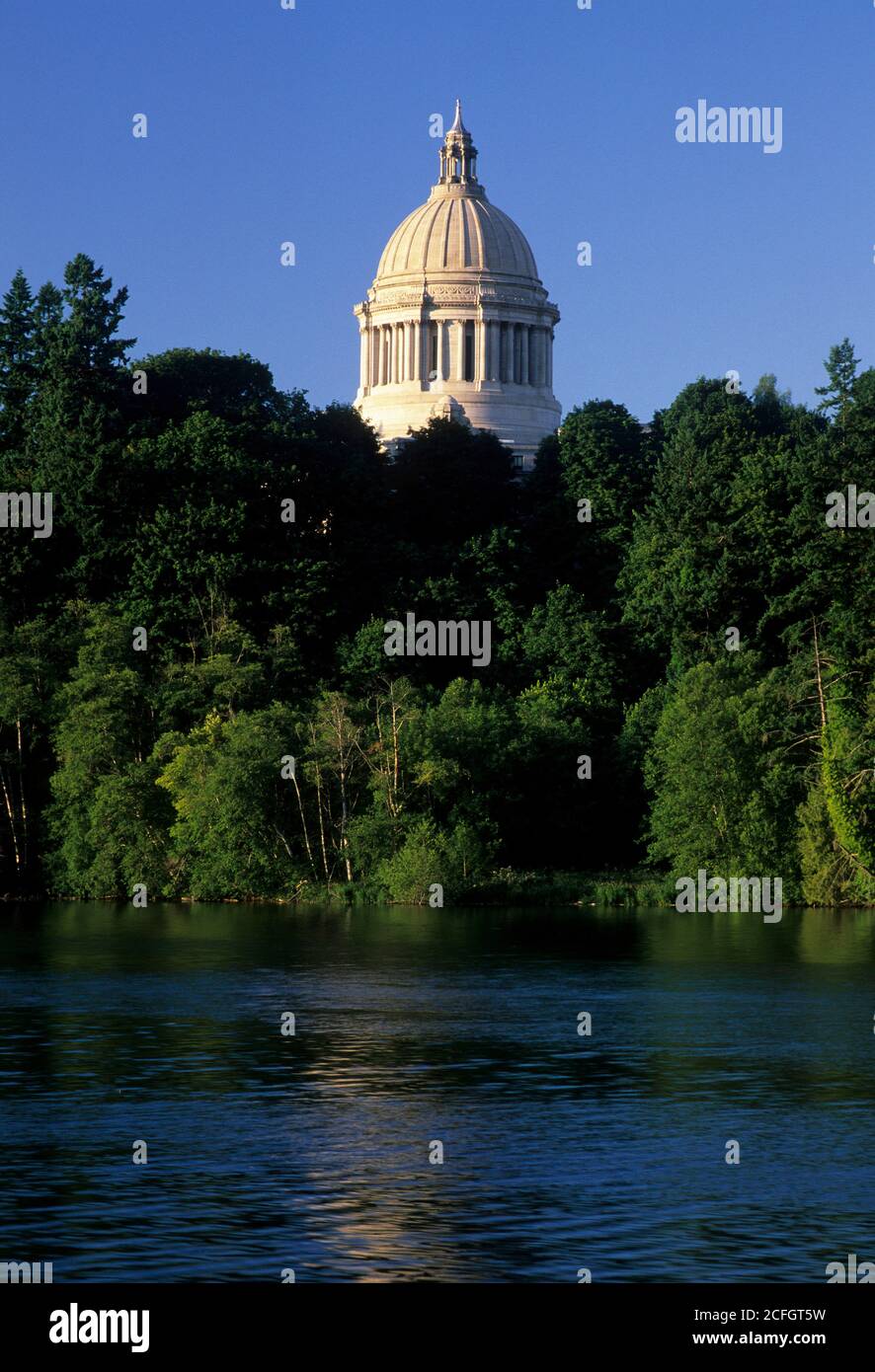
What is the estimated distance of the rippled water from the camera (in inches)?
1089

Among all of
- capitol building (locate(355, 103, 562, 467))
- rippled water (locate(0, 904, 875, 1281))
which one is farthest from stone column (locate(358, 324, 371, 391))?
rippled water (locate(0, 904, 875, 1281))

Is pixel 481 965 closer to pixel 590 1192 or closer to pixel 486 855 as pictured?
pixel 486 855

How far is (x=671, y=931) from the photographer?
7012 centimetres

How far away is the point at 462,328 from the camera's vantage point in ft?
534

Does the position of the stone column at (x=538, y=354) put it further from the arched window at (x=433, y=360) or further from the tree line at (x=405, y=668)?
the tree line at (x=405, y=668)

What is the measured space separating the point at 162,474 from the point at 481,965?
147ft

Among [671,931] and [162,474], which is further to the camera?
[162,474]

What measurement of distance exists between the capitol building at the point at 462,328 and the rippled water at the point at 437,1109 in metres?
99.8

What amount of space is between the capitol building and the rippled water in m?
99.8

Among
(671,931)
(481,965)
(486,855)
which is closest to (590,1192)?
(481,965)

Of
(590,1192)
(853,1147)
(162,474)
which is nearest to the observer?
(590,1192)
